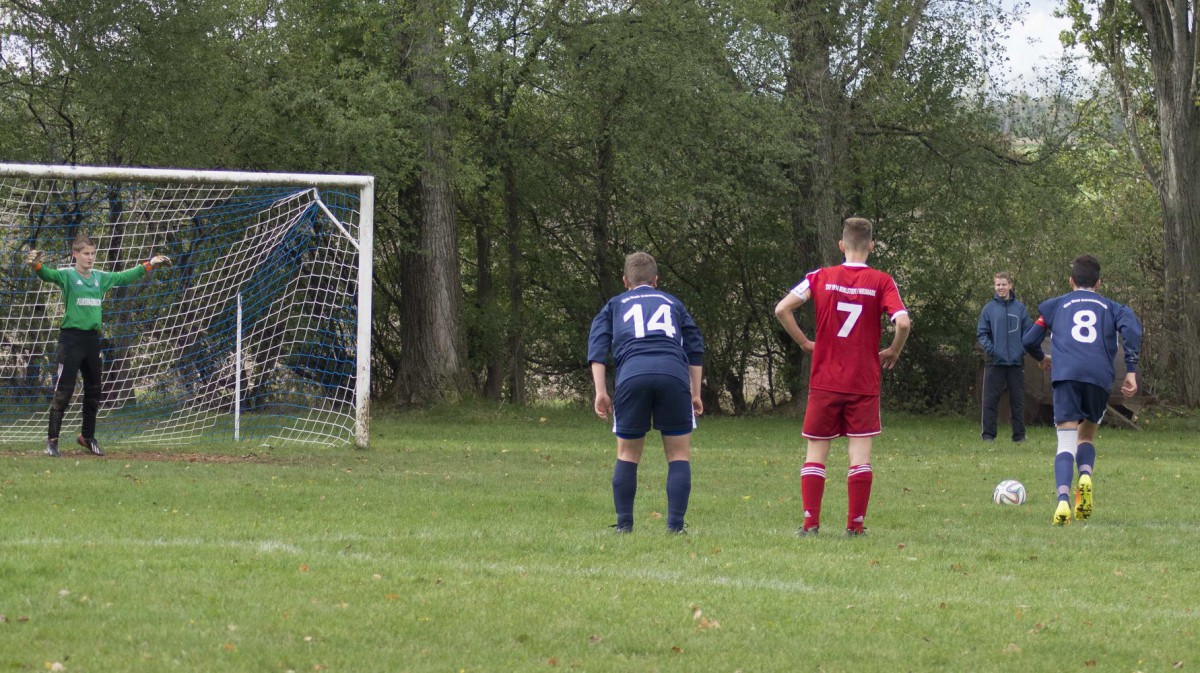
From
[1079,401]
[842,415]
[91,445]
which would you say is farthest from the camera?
[91,445]

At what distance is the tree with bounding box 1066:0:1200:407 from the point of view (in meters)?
25.5

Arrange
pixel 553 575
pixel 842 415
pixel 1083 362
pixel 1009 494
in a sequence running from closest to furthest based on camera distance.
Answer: pixel 553 575 → pixel 842 415 → pixel 1083 362 → pixel 1009 494

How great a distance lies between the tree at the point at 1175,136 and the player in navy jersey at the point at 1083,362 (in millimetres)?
16948

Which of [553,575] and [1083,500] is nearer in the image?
[553,575]

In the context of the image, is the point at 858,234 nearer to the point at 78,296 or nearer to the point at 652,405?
the point at 652,405

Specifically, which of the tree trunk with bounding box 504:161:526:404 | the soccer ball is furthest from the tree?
the soccer ball

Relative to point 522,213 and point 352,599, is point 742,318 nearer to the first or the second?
point 522,213

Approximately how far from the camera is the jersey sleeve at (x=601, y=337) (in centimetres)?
868

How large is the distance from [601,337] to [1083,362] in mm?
3813

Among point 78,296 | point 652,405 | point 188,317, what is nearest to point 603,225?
point 188,317

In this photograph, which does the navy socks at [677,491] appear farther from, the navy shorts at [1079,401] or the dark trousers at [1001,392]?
the dark trousers at [1001,392]

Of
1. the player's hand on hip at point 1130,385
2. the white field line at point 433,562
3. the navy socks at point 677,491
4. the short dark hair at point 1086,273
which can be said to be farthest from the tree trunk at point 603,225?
the white field line at point 433,562

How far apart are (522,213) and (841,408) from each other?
1934cm

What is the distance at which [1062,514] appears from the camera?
32.1 ft
